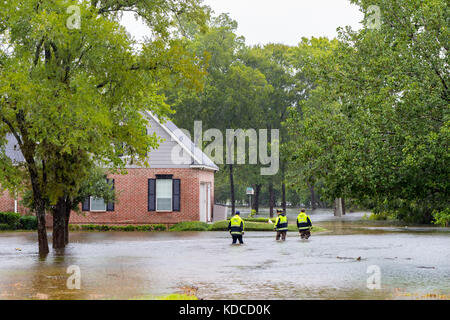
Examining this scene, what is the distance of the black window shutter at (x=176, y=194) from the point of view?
39.3m

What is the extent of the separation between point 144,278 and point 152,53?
→ 31.4 feet

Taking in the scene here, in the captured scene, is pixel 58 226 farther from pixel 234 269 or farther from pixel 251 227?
pixel 251 227

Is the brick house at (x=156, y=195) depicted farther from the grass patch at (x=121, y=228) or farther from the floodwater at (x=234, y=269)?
the floodwater at (x=234, y=269)

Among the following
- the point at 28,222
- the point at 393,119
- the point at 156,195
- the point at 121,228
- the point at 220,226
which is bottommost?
the point at 121,228

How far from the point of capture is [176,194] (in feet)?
129

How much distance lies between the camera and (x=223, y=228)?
3778 centimetres

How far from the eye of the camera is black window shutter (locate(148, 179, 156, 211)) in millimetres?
39375

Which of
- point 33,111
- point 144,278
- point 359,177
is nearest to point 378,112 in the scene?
point 359,177

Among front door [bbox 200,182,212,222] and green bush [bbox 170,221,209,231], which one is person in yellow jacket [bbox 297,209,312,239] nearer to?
green bush [bbox 170,221,209,231]

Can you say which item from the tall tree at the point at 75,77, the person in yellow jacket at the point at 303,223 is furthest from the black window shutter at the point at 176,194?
the tall tree at the point at 75,77

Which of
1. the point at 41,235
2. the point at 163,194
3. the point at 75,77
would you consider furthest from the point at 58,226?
the point at 163,194

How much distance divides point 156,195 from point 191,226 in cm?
338

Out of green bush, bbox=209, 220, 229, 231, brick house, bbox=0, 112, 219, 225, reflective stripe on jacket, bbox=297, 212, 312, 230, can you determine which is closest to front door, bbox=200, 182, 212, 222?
brick house, bbox=0, 112, 219, 225
